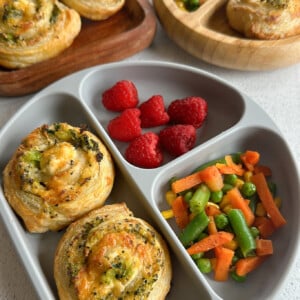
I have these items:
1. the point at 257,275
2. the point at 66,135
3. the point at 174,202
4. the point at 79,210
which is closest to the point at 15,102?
the point at 66,135

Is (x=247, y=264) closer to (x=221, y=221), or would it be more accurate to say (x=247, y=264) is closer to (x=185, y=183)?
(x=221, y=221)

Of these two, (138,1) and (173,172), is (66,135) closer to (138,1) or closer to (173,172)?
(173,172)

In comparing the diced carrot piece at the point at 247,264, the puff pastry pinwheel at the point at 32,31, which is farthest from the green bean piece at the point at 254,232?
the puff pastry pinwheel at the point at 32,31

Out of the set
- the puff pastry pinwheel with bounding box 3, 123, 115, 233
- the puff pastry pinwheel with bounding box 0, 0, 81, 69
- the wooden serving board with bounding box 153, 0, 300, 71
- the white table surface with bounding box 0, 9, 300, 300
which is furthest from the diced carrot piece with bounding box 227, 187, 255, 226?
the puff pastry pinwheel with bounding box 0, 0, 81, 69

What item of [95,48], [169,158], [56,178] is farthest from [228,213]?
[95,48]

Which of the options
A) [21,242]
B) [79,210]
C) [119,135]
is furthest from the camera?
[119,135]

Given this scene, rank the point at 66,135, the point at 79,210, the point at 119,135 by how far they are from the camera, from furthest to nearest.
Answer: the point at 119,135 < the point at 66,135 < the point at 79,210
